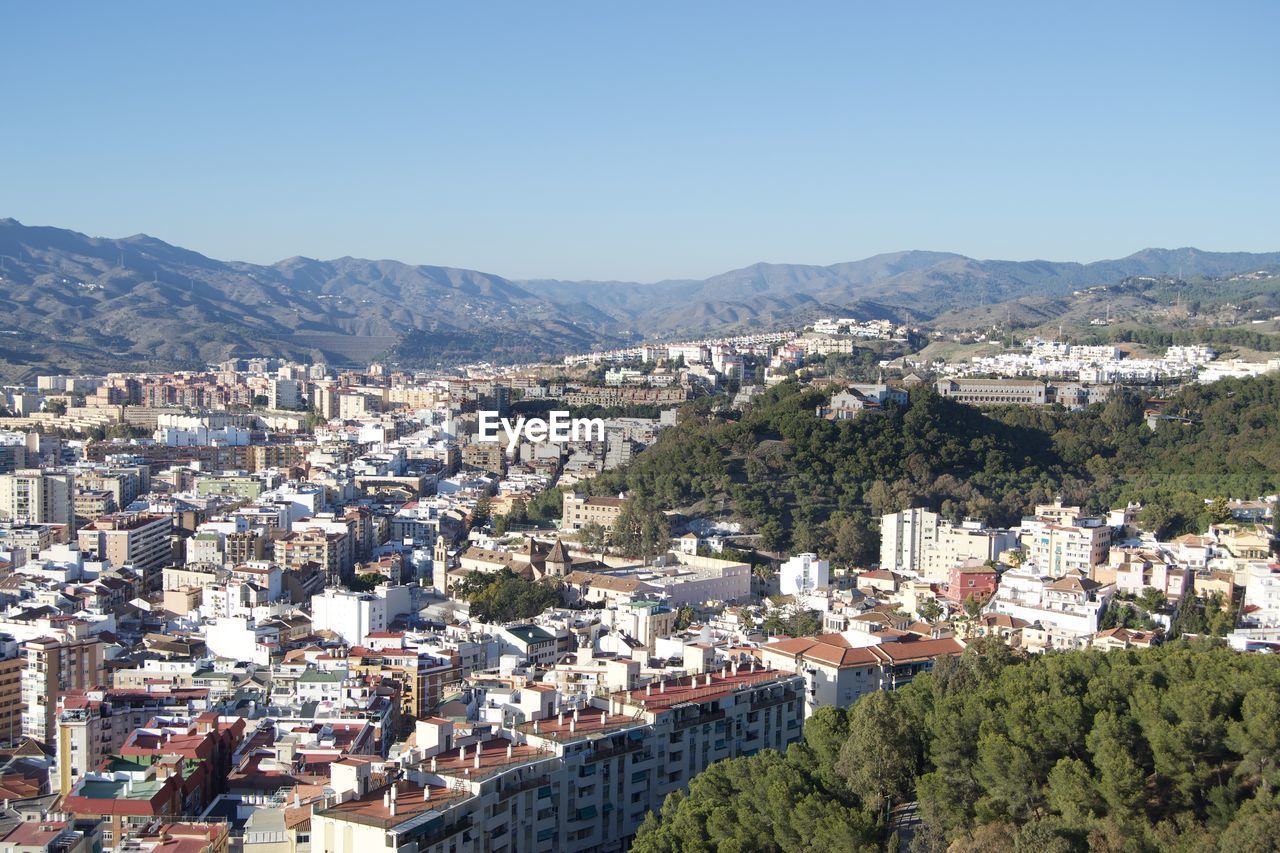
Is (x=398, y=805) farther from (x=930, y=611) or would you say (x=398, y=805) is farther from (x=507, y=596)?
(x=507, y=596)

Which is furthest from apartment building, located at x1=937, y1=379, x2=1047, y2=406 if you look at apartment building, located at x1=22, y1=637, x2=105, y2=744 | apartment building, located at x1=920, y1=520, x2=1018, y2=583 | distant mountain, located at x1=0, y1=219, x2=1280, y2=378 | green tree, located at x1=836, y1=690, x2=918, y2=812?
distant mountain, located at x1=0, y1=219, x2=1280, y2=378

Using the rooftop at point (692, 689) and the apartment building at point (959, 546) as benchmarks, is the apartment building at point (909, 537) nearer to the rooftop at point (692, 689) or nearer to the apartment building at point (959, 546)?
the apartment building at point (959, 546)

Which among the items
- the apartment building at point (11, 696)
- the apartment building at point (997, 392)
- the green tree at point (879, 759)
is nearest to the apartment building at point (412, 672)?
the apartment building at point (11, 696)

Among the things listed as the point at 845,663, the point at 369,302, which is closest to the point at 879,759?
the point at 845,663

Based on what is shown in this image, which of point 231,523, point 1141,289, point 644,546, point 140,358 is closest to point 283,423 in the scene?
point 231,523

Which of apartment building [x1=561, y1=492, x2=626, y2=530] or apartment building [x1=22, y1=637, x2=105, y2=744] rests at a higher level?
apartment building [x1=561, y1=492, x2=626, y2=530]

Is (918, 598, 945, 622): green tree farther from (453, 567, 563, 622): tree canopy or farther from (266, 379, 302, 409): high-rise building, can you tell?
(266, 379, 302, 409): high-rise building

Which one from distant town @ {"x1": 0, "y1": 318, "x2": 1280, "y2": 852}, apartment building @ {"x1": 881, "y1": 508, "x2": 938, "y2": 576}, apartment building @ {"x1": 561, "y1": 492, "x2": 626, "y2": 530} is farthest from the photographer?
apartment building @ {"x1": 561, "y1": 492, "x2": 626, "y2": 530}
